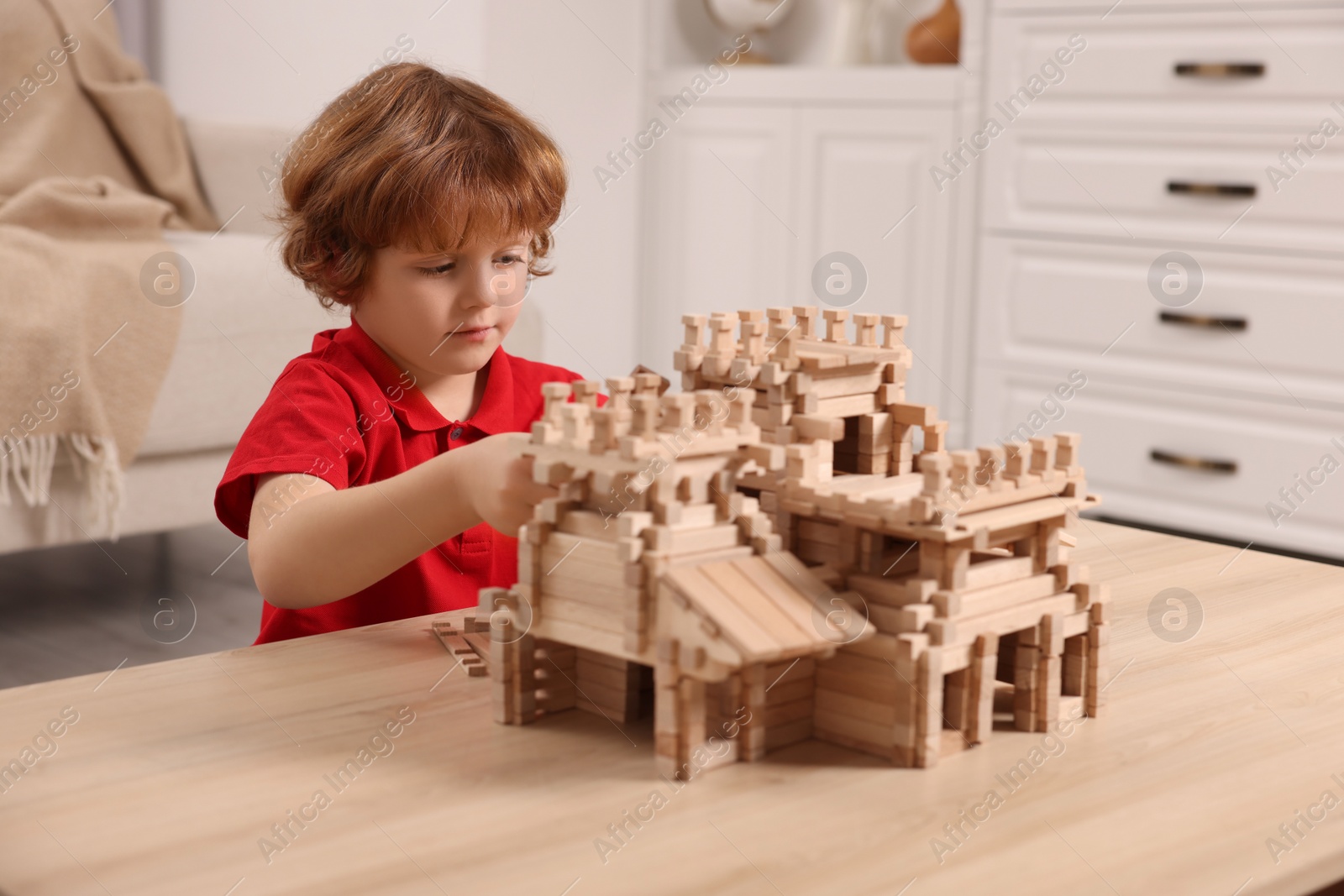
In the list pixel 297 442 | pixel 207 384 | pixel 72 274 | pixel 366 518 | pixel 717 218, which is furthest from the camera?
pixel 717 218

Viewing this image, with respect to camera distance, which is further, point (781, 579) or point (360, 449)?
point (360, 449)

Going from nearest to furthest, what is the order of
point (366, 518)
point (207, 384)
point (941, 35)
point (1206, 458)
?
point (366, 518) → point (207, 384) → point (1206, 458) → point (941, 35)

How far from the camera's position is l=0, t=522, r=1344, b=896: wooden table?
0.54m

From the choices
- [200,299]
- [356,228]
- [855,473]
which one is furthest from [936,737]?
[200,299]

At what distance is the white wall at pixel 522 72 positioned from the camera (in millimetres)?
3053

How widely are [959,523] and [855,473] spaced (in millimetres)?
139

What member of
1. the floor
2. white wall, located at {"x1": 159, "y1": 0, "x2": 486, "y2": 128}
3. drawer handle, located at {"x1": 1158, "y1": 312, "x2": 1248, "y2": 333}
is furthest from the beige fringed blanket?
drawer handle, located at {"x1": 1158, "y1": 312, "x2": 1248, "y2": 333}

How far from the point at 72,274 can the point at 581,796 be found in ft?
5.34

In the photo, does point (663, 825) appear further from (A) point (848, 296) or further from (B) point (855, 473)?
(A) point (848, 296)

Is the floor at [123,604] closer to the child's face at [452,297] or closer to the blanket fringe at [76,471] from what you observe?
the blanket fringe at [76,471]

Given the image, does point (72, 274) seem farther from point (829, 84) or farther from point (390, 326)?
point (829, 84)

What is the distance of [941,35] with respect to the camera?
121 inches

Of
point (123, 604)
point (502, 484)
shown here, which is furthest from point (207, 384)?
point (502, 484)

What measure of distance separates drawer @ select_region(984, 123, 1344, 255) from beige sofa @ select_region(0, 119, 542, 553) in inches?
54.6
